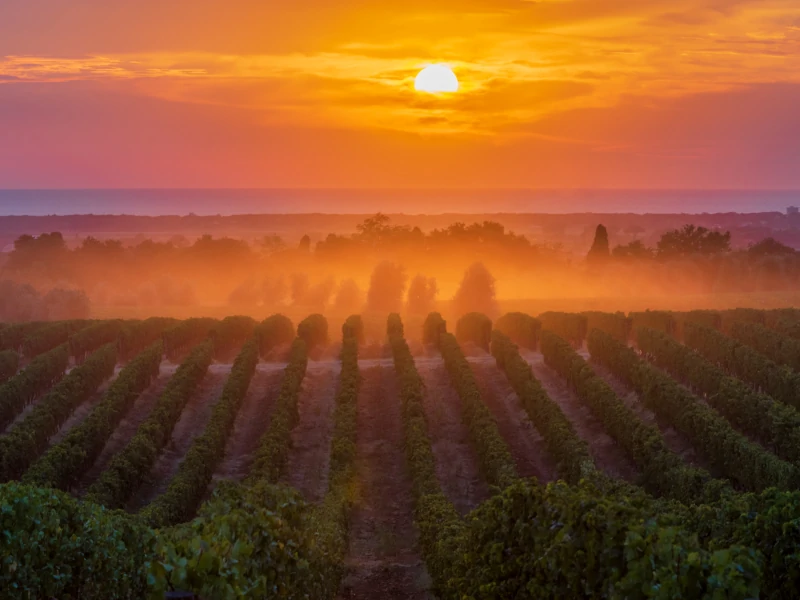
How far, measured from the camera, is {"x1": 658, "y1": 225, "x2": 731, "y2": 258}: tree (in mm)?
114688

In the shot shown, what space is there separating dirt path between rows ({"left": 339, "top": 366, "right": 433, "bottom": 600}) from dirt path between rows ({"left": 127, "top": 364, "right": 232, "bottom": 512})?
7370mm

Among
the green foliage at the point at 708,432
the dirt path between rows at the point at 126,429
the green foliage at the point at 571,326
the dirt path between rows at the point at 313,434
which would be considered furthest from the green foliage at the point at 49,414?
the green foliage at the point at 571,326

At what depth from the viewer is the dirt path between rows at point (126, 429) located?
105ft

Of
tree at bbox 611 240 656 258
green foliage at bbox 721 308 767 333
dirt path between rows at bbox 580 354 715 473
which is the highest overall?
tree at bbox 611 240 656 258

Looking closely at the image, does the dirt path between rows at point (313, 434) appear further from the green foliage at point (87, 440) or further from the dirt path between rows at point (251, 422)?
the green foliage at point (87, 440)

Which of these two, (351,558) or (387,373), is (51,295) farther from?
(351,558)

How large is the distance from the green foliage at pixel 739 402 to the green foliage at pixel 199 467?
19.5 metres

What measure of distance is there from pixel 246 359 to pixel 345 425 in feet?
38.8

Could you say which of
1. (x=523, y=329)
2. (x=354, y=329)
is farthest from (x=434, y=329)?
(x=523, y=329)

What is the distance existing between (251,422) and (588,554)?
3040cm

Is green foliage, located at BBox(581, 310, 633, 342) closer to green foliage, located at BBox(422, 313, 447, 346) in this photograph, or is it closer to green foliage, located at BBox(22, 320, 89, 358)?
green foliage, located at BBox(422, 313, 447, 346)

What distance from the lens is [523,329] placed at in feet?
189

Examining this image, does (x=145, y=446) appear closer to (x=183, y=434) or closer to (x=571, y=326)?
(x=183, y=434)

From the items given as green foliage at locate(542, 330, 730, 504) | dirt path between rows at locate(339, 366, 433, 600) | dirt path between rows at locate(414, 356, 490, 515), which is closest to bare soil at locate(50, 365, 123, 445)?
dirt path between rows at locate(339, 366, 433, 600)
